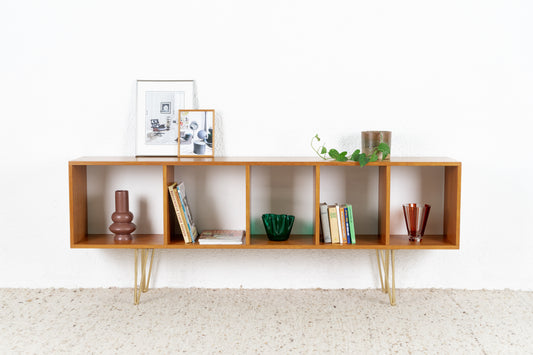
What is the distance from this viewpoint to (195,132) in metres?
2.61

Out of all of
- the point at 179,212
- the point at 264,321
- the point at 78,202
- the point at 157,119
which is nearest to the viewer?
the point at 264,321

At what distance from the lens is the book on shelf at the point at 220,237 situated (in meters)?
2.46

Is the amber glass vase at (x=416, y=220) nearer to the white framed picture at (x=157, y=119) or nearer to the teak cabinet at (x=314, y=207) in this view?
the teak cabinet at (x=314, y=207)

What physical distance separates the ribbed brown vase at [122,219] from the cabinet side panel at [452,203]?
1.55 meters

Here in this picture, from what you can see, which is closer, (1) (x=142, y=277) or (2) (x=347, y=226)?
(2) (x=347, y=226)

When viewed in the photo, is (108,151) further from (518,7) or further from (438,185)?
(518,7)

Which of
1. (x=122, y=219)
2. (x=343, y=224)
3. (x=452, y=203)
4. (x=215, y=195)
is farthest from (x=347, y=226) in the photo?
(x=122, y=219)

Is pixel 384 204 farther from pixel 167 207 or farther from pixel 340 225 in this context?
pixel 167 207

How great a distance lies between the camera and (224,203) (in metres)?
2.74

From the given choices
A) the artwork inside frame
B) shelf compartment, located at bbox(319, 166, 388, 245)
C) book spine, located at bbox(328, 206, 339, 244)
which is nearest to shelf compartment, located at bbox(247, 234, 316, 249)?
book spine, located at bbox(328, 206, 339, 244)

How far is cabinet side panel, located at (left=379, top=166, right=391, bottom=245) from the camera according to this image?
2414 millimetres

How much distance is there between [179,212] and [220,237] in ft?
0.77

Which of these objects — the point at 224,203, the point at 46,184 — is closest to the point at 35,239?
the point at 46,184

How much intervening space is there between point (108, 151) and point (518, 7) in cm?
223
